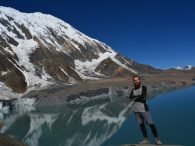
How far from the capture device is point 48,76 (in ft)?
450

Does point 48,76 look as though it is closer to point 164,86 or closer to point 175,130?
point 164,86

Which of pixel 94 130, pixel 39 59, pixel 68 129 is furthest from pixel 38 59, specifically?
pixel 94 130

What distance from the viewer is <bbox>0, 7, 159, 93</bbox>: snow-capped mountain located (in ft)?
413

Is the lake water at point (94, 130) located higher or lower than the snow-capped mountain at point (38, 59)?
lower

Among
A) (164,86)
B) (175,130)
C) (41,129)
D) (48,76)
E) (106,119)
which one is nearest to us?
(175,130)

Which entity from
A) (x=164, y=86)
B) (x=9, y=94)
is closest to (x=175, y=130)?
(x=9, y=94)

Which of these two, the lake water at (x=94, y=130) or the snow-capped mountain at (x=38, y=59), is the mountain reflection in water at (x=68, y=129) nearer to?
the lake water at (x=94, y=130)

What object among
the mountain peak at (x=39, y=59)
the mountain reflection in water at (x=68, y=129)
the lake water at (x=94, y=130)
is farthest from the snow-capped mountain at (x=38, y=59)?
the lake water at (x=94, y=130)

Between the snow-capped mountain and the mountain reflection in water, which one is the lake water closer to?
the mountain reflection in water

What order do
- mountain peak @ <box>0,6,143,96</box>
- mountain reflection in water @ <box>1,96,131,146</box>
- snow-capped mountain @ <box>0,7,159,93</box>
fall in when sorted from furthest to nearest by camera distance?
mountain peak @ <box>0,6,143,96</box>
snow-capped mountain @ <box>0,7,159,93</box>
mountain reflection in water @ <box>1,96,131,146</box>

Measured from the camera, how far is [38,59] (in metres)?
149

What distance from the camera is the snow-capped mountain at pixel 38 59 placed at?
12600cm

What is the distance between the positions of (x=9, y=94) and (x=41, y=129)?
185ft

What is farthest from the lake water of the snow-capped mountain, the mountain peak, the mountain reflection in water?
the mountain peak
